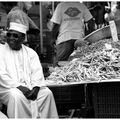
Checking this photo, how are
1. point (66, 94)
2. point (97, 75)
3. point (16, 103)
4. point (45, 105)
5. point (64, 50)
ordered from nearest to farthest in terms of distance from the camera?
point (16, 103) → point (97, 75) → point (45, 105) → point (66, 94) → point (64, 50)

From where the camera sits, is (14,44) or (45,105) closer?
(45,105)

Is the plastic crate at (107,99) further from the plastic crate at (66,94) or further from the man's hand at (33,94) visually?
the plastic crate at (66,94)

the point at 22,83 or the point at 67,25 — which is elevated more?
the point at 67,25

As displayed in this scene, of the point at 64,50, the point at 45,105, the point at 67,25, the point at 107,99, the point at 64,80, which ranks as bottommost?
the point at 45,105

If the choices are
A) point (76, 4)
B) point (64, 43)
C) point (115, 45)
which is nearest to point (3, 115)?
point (115, 45)

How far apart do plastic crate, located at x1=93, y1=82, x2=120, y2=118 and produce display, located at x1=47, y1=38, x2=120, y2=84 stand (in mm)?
134

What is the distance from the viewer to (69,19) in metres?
7.75

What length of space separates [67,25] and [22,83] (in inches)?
117

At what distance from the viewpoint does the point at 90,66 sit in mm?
5098

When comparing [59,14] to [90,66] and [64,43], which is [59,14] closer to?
[64,43]

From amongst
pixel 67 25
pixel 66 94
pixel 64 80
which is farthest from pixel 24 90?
pixel 67 25

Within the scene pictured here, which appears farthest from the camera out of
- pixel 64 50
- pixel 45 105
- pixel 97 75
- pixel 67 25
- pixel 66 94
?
pixel 67 25

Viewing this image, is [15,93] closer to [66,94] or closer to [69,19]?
[66,94]

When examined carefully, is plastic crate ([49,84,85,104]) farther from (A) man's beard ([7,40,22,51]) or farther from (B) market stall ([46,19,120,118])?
(A) man's beard ([7,40,22,51])
